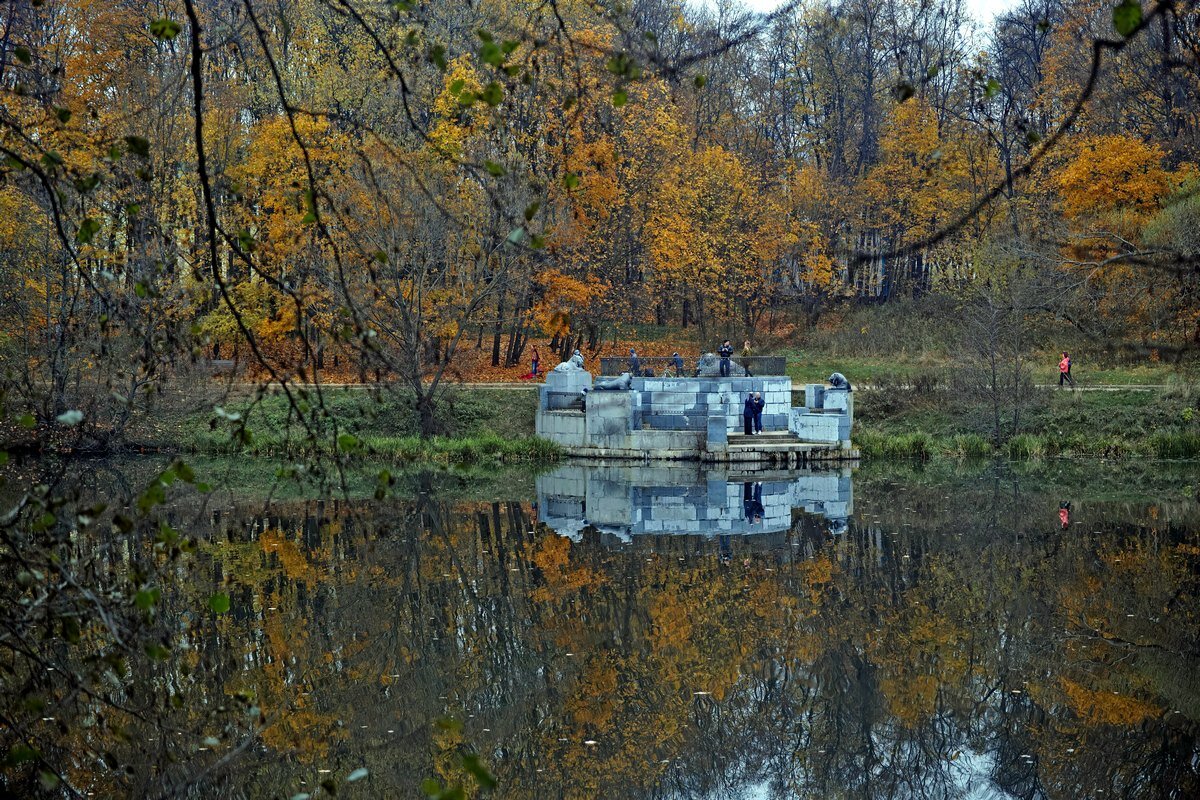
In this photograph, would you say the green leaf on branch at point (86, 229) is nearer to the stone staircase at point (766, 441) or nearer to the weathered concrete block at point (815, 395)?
the stone staircase at point (766, 441)

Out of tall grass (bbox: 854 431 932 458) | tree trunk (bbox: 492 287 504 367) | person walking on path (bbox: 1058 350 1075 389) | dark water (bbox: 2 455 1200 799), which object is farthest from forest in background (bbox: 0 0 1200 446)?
dark water (bbox: 2 455 1200 799)

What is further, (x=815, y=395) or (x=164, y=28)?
(x=815, y=395)

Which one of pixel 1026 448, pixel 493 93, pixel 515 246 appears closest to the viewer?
pixel 493 93

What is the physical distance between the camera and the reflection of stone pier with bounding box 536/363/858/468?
3122cm

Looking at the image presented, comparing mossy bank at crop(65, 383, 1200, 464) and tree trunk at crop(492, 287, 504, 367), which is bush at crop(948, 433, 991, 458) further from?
tree trunk at crop(492, 287, 504, 367)

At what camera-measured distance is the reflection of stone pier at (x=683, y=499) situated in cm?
2112

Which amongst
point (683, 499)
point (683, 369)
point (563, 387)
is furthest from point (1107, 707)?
point (683, 369)

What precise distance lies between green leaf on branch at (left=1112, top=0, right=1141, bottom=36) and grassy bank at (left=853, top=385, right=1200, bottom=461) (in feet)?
95.1

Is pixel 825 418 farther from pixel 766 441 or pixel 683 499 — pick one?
pixel 683 499

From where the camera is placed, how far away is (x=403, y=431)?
1356 inches

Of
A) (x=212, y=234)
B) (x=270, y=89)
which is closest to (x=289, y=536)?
(x=212, y=234)

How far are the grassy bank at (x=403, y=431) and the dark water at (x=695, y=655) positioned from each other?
8.00 meters

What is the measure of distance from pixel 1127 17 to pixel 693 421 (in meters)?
29.0

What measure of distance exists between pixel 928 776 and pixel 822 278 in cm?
3784
